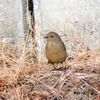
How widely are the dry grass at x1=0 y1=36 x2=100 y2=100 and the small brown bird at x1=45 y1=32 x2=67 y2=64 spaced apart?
0.41ft

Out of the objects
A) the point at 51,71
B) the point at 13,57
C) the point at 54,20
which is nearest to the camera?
the point at 51,71

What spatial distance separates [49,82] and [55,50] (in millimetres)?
534

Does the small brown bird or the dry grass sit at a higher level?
the small brown bird

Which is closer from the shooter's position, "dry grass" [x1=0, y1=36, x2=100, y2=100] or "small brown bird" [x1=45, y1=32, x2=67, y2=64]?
"dry grass" [x1=0, y1=36, x2=100, y2=100]

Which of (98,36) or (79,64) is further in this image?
(98,36)

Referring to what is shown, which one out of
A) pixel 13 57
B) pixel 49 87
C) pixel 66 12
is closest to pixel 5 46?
pixel 13 57

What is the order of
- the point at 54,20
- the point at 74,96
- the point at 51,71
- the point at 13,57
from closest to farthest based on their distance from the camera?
1. the point at 74,96
2. the point at 51,71
3. the point at 13,57
4. the point at 54,20

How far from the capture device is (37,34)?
6.96 m

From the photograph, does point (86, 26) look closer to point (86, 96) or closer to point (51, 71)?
point (51, 71)

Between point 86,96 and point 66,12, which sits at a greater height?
point 66,12

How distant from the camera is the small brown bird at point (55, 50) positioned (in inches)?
246

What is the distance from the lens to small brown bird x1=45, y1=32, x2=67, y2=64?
6254mm

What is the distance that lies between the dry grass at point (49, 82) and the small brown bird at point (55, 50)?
4.9 inches

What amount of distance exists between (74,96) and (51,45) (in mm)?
824
